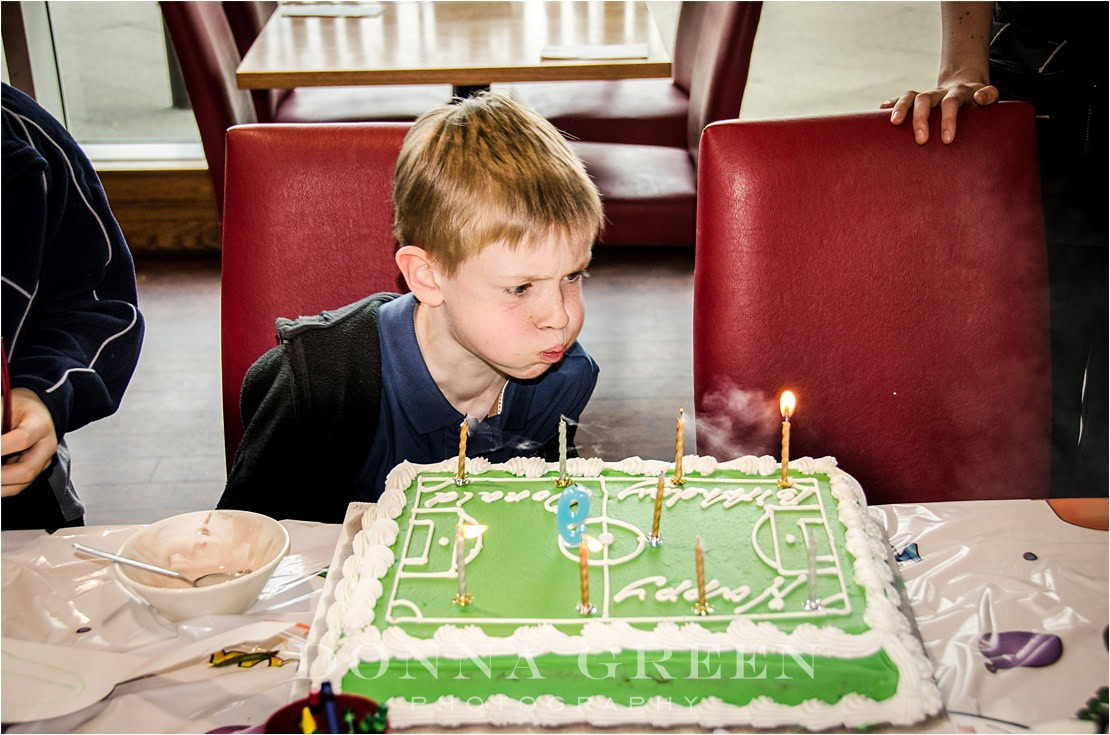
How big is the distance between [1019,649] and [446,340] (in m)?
0.97

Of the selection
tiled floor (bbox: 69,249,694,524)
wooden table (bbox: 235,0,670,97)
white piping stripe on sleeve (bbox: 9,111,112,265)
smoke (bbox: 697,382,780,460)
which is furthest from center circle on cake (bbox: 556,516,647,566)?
wooden table (bbox: 235,0,670,97)

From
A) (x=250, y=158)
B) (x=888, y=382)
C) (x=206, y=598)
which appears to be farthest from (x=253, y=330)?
(x=888, y=382)

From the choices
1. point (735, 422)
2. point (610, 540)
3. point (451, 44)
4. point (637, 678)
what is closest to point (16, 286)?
point (610, 540)

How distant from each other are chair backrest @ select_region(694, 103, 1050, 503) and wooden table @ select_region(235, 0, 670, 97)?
1.67 metres

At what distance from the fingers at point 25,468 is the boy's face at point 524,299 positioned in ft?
1.96

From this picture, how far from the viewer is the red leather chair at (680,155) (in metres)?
3.35

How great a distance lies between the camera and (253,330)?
188cm

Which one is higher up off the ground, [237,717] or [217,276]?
[237,717]

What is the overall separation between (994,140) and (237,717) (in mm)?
1469

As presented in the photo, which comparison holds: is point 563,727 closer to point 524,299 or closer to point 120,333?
point 524,299

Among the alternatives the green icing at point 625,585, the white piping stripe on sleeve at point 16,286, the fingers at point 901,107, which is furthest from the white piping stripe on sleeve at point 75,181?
the fingers at point 901,107

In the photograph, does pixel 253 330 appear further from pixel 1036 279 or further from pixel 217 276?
pixel 217 276

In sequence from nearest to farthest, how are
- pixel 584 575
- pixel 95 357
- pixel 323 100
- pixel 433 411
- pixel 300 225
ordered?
pixel 584 575 → pixel 95 357 → pixel 433 411 → pixel 300 225 → pixel 323 100

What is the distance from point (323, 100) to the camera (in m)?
3.99
